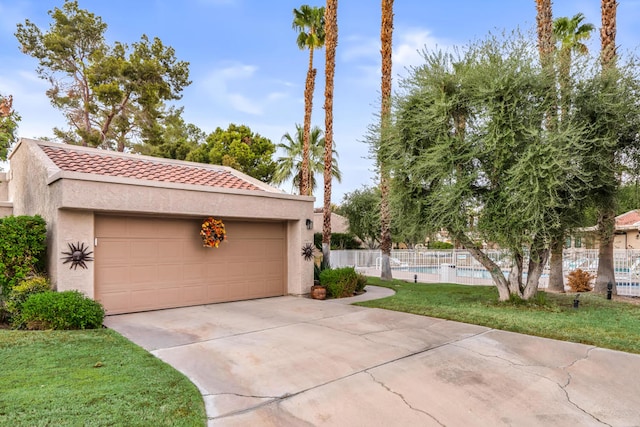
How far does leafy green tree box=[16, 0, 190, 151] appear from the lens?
22.6m

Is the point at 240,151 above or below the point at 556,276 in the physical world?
above

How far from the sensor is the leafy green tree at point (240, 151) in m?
27.0

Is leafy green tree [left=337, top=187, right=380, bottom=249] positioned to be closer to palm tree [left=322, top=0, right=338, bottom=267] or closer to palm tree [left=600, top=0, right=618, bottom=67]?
palm tree [left=322, top=0, right=338, bottom=267]

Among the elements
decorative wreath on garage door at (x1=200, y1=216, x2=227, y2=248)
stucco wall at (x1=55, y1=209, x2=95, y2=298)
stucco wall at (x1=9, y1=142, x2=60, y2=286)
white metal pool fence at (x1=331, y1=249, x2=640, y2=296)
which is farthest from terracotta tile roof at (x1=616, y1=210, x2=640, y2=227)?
stucco wall at (x1=9, y1=142, x2=60, y2=286)

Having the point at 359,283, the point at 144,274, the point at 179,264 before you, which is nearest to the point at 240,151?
the point at 359,283

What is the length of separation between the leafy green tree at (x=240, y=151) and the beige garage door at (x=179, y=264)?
647 inches

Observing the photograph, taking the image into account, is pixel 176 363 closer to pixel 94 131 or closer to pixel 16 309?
pixel 16 309

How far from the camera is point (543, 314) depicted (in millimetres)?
8320

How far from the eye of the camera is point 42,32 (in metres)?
23.0

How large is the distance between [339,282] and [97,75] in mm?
20475

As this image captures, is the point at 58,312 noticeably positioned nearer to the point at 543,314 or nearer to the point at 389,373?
the point at 389,373

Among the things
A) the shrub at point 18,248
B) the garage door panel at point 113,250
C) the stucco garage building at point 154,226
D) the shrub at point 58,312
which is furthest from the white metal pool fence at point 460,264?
the shrub at point 18,248

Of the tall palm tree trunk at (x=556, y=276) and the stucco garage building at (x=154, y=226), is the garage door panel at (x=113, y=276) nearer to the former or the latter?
the stucco garage building at (x=154, y=226)

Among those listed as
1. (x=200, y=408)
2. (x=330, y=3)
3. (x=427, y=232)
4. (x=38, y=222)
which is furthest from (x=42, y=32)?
(x=200, y=408)
